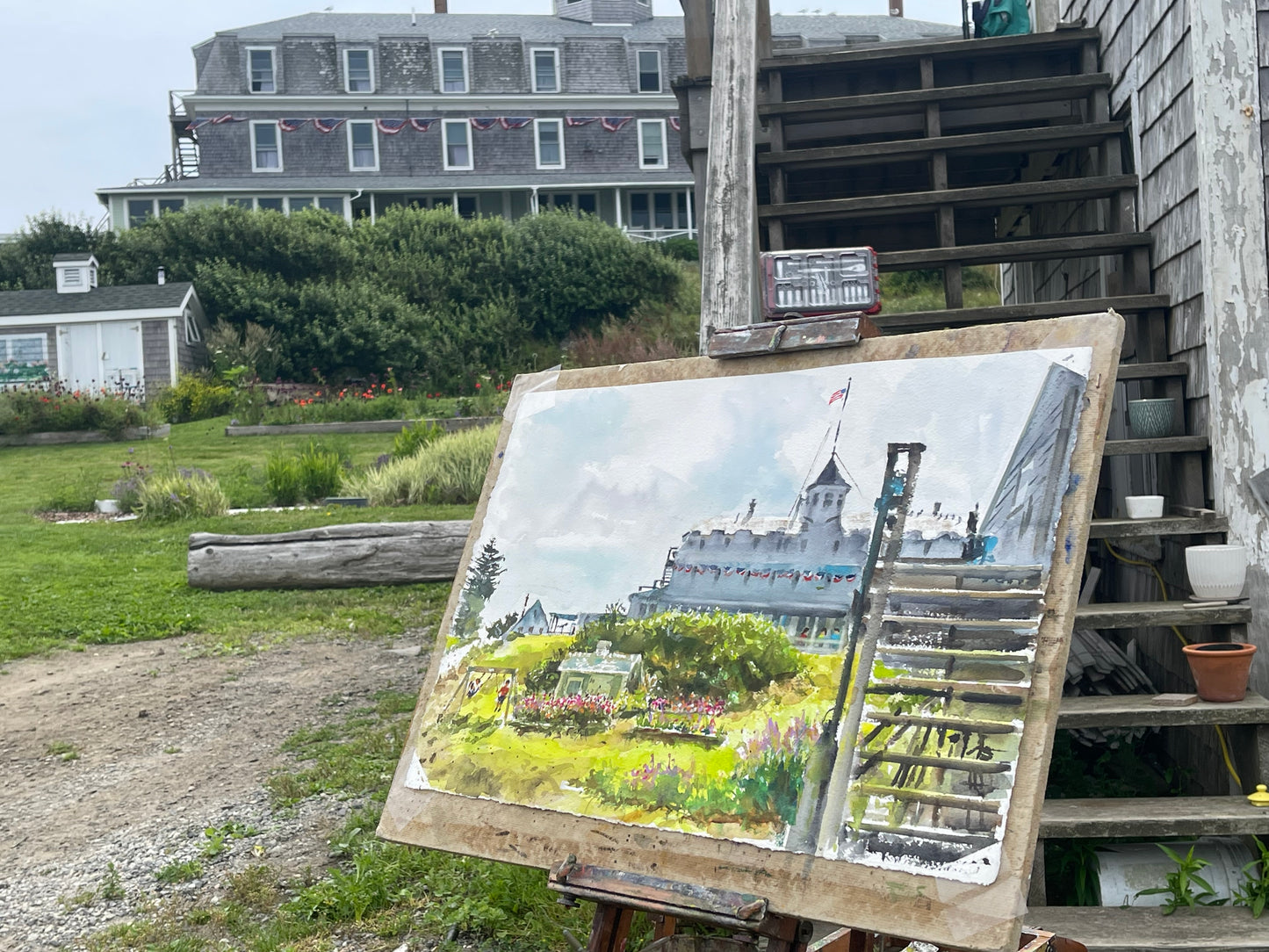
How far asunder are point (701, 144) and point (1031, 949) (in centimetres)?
372

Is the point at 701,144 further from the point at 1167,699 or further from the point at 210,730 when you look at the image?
the point at 210,730

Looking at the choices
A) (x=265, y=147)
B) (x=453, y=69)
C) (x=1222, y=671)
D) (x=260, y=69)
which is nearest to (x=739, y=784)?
(x=1222, y=671)

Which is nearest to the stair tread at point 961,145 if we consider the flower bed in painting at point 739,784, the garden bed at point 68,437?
the flower bed in painting at point 739,784

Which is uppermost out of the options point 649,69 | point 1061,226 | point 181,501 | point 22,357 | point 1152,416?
point 649,69

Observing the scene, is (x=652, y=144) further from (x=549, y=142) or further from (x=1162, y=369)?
(x=1162, y=369)

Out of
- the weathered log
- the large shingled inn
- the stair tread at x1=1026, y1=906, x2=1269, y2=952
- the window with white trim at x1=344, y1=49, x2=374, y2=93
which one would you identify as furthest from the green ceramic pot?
the window with white trim at x1=344, y1=49, x2=374, y2=93

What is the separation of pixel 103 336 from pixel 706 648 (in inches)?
908

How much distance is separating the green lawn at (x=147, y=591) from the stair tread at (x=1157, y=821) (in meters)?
5.28

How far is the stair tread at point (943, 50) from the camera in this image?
5012 millimetres

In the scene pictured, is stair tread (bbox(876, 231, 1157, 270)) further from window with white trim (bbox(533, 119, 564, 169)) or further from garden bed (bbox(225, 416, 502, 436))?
window with white trim (bbox(533, 119, 564, 169))

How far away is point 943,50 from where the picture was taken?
511 cm

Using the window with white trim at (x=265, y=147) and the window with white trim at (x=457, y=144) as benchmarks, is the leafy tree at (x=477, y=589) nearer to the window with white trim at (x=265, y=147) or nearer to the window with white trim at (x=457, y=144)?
the window with white trim at (x=457, y=144)

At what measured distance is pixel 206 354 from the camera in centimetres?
2252

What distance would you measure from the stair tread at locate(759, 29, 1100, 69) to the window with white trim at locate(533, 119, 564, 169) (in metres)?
26.9
